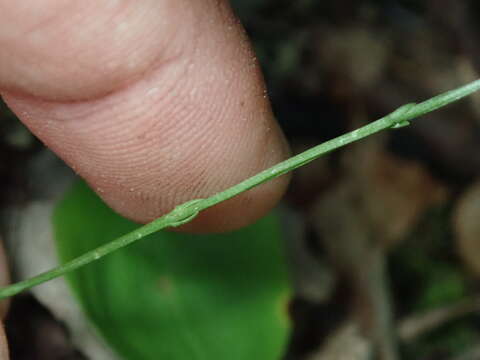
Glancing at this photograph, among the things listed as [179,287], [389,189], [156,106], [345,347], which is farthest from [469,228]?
[156,106]

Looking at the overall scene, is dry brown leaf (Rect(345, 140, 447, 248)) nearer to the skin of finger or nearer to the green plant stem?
the skin of finger

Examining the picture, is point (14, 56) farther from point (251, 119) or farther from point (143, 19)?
point (251, 119)

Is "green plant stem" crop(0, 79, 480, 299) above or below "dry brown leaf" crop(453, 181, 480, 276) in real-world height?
below

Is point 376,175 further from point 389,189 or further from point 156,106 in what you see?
point 156,106

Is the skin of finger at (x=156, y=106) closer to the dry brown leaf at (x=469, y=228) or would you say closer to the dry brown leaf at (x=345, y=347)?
the dry brown leaf at (x=345, y=347)

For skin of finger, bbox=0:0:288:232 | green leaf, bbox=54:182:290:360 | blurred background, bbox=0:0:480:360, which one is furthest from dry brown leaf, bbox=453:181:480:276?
skin of finger, bbox=0:0:288:232

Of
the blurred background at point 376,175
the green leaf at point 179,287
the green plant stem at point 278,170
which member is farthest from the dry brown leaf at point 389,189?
the green plant stem at point 278,170
